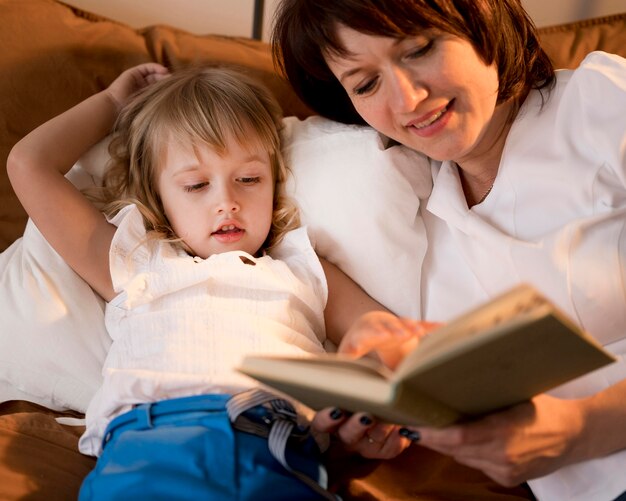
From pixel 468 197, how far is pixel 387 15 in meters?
0.40

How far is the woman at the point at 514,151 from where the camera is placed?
3.74ft

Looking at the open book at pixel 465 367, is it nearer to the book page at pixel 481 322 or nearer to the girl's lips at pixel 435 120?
the book page at pixel 481 322

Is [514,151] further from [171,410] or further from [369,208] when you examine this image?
[171,410]

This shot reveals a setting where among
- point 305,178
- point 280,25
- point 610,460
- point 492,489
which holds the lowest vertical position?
point 492,489

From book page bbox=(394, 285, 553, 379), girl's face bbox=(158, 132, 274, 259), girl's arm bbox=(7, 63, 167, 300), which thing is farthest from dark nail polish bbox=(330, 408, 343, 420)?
girl's arm bbox=(7, 63, 167, 300)

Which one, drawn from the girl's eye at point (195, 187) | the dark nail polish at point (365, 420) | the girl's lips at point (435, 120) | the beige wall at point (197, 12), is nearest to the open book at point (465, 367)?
the dark nail polish at point (365, 420)

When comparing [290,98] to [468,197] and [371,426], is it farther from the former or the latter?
[371,426]

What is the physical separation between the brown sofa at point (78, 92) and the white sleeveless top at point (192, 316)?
3.9 inches

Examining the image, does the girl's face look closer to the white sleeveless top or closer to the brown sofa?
the white sleeveless top

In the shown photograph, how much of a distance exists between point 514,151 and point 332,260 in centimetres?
39

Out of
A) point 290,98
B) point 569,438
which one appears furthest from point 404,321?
point 290,98

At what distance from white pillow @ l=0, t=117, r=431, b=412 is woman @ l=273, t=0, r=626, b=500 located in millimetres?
90

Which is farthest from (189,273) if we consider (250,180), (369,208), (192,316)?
(369,208)

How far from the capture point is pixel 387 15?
1140 millimetres
